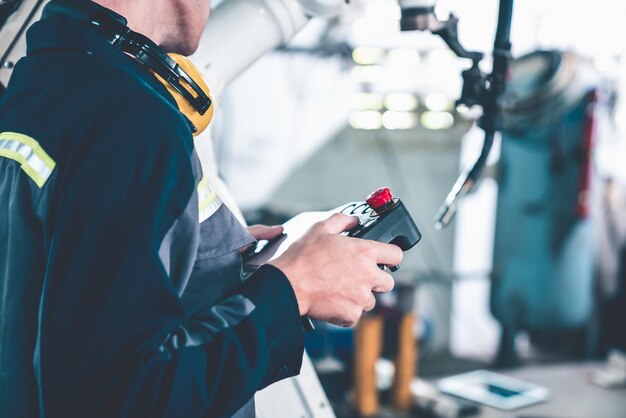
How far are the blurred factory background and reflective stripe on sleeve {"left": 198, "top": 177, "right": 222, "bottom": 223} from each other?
267 centimetres

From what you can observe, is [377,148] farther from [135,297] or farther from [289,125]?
[135,297]

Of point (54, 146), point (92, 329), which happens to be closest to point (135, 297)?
Answer: point (92, 329)

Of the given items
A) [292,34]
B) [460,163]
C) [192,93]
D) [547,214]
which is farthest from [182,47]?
[460,163]

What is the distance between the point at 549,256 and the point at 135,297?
3636mm

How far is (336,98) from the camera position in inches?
177

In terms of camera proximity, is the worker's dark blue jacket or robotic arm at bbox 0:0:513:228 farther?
robotic arm at bbox 0:0:513:228

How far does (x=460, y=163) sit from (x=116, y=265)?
4.19 m

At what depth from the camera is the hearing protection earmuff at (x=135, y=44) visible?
686 mm

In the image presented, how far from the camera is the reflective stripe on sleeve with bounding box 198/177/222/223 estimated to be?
2.41 ft

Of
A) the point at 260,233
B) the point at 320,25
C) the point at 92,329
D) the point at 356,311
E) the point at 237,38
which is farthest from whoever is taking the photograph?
the point at 320,25

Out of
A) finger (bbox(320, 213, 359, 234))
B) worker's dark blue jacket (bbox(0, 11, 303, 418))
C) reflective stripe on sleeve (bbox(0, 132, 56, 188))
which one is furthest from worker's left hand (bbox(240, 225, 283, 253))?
reflective stripe on sleeve (bbox(0, 132, 56, 188))

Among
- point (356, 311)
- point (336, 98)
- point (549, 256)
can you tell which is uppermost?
point (356, 311)

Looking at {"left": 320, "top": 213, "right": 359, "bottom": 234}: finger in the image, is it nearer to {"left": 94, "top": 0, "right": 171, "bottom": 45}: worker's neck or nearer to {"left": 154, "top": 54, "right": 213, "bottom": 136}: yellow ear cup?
{"left": 154, "top": 54, "right": 213, "bottom": 136}: yellow ear cup

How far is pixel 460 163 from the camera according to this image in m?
4.51
